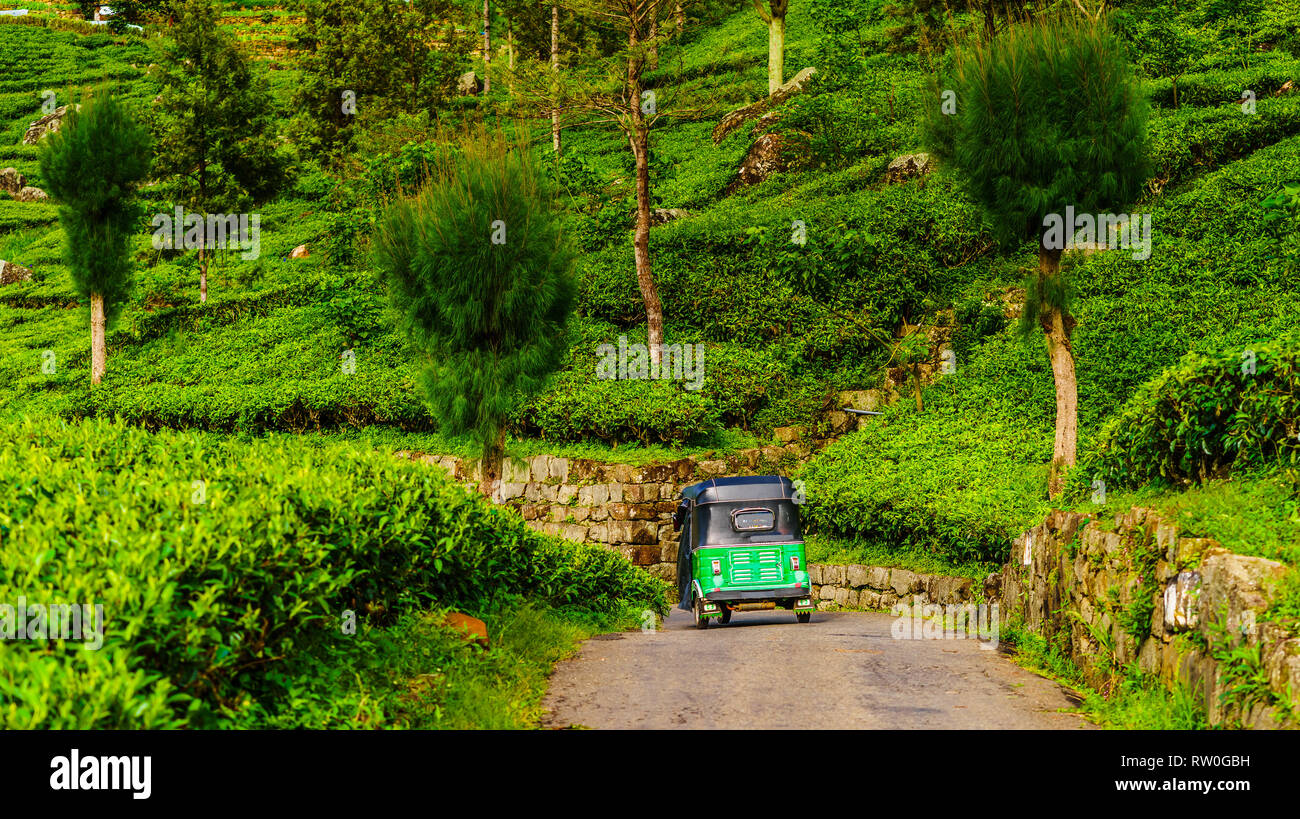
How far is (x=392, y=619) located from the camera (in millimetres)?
8930

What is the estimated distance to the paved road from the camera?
311 inches

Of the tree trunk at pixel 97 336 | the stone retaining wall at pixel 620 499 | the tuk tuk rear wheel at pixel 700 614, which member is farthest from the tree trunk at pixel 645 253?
the tree trunk at pixel 97 336

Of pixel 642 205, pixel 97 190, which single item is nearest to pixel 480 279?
pixel 642 205

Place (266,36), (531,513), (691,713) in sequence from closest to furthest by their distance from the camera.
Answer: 1. (691,713)
2. (531,513)
3. (266,36)

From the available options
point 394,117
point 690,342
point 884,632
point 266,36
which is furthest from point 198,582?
point 266,36

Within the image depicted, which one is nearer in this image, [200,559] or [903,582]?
[200,559]

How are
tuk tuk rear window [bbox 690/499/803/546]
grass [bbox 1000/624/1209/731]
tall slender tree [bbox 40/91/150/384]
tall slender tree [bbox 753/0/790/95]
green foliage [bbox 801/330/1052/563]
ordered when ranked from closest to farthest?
1. grass [bbox 1000/624/1209/731]
2. tuk tuk rear window [bbox 690/499/803/546]
3. green foliage [bbox 801/330/1052/563]
4. tall slender tree [bbox 40/91/150/384]
5. tall slender tree [bbox 753/0/790/95]

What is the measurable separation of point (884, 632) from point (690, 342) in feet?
43.3

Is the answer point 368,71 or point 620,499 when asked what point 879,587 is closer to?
point 620,499

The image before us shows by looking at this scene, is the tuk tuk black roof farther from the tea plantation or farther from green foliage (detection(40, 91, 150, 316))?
green foliage (detection(40, 91, 150, 316))

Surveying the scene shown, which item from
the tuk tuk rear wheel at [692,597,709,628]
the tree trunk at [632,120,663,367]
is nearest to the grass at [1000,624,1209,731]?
Answer: the tuk tuk rear wheel at [692,597,709,628]

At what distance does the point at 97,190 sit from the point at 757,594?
875 inches

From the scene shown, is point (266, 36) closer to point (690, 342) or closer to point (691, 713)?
point (690, 342)

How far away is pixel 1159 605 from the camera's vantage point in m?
8.09
